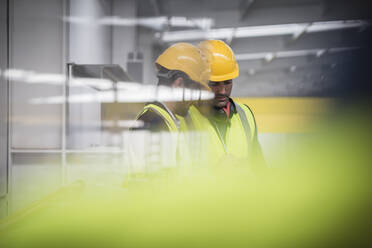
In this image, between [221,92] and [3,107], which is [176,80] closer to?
[221,92]

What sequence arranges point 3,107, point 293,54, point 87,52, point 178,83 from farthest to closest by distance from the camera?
1. point 87,52
2. point 3,107
3. point 293,54
4. point 178,83

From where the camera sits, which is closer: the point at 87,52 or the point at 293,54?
the point at 293,54

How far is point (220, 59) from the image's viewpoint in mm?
1104

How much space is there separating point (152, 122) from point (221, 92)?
0.31 metres

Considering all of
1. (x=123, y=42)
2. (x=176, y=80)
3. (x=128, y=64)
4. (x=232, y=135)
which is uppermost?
Answer: (x=123, y=42)

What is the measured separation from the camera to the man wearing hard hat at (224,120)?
108cm

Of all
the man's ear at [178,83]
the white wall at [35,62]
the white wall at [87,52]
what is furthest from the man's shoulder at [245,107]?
the white wall at [35,62]

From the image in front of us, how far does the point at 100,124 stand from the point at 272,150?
0.82 meters

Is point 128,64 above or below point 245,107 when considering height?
above

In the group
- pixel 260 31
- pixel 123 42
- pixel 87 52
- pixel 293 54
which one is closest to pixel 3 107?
pixel 87 52

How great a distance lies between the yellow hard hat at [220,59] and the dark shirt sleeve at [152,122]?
26 centimetres

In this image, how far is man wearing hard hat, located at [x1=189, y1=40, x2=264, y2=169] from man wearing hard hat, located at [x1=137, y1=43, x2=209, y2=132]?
4 centimetres

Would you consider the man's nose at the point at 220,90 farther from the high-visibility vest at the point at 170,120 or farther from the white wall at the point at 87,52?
the white wall at the point at 87,52

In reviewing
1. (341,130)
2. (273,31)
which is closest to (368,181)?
(341,130)
